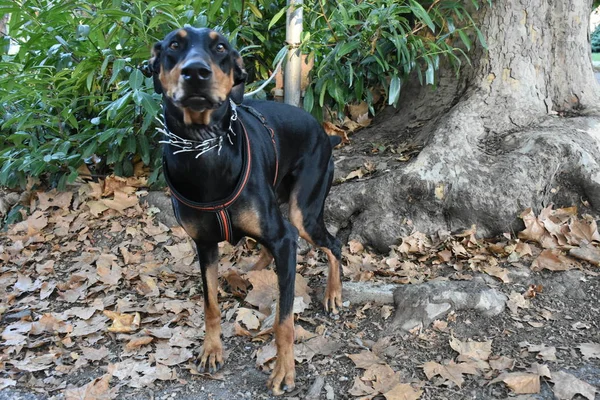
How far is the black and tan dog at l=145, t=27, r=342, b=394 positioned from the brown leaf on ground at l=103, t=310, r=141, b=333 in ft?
1.97

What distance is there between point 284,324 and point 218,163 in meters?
0.90

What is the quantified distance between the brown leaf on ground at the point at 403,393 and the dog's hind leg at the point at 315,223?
88 cm

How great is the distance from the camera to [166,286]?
4.04m

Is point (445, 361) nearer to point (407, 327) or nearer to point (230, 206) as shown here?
point (407, 327)

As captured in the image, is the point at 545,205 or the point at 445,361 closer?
the point at 445,361

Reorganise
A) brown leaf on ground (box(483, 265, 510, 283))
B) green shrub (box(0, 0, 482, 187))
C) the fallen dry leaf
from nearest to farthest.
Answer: the fallen dry leaf < brown leaf on ground (box(483, 265, 510, 283)) < green shrub (box(0, 0, 482, 187))

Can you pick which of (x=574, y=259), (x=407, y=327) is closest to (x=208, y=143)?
(x=407, y=327)

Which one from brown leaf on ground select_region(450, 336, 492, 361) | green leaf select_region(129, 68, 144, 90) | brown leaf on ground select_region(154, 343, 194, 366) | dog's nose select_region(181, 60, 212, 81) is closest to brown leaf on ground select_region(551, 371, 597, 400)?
brown leaf on ground select_region(450, 336, 492, 361)

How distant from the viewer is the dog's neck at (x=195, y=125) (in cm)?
255

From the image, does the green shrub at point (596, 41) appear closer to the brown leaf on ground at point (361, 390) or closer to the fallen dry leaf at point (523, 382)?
the fallen dry leaf at point (523, 382)

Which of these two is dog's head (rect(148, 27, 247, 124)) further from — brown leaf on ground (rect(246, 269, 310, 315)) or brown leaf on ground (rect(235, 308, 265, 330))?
brown leaf on ground (rect(246, 269, 310, 315))

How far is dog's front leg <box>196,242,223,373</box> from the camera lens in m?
3.05

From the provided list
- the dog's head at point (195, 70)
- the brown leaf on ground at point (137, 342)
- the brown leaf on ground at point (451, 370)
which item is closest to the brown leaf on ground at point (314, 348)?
the brown leaf on ground at point (451, 370)

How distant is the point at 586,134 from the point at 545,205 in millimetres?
684
